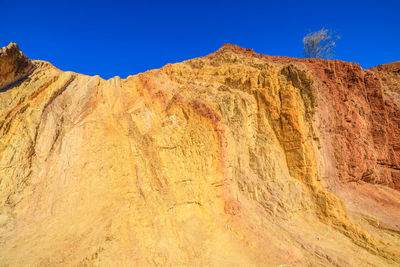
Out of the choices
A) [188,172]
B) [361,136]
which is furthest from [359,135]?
[188,172]

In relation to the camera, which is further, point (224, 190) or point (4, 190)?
point (224, 190)

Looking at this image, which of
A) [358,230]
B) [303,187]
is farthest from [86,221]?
[358,230]

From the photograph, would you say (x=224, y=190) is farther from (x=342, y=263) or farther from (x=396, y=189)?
(x=396, y=189)

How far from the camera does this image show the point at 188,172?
856 cm

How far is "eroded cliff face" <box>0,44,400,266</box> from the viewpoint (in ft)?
21.4

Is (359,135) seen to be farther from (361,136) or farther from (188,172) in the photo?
(188,172)

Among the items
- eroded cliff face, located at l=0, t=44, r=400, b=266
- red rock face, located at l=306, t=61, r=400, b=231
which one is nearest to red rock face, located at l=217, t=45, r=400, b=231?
red rock face, located at l=306, t=61, r=400, b=231

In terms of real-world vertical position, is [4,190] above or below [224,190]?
above

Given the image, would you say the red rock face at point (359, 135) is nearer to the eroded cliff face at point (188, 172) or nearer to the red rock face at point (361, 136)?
the red rock face at point (361, 136)

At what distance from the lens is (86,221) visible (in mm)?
6496

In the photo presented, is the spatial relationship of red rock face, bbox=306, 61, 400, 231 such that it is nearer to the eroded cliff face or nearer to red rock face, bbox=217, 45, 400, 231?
red rock face, bbox=217, 45, 400, 231

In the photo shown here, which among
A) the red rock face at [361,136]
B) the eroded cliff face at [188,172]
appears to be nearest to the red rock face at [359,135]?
the red rock face at [361,136]

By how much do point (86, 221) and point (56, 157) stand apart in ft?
8.35

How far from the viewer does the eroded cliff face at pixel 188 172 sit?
257 inches
